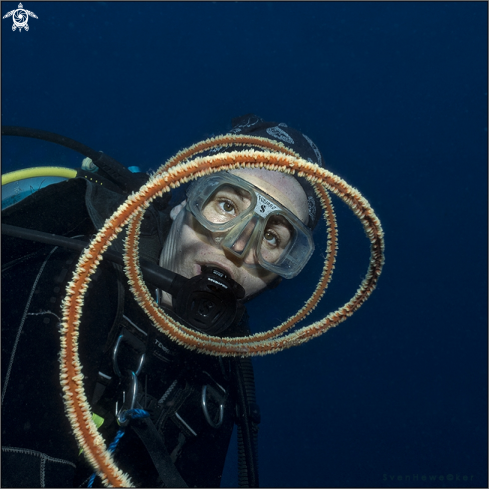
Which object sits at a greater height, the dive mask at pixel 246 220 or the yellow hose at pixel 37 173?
the yellow hose at pixel 37 173

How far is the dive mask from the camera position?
2311 mm

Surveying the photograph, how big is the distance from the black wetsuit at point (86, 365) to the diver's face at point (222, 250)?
0.22 m

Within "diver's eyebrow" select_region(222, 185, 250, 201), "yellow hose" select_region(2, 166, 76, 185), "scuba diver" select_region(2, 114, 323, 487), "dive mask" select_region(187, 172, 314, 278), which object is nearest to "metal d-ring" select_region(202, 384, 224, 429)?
"scuba diver" select_region(2, 114, 323, 487)

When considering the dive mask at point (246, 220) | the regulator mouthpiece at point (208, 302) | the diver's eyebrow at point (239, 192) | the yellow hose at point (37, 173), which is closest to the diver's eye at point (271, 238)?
the dive mask at point (246, 220)

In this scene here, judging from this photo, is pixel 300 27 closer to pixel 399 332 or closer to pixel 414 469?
pixel 399 332

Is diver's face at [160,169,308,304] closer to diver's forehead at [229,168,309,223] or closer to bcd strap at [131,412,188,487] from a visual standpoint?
diver's forehead at [229,168,309,223]

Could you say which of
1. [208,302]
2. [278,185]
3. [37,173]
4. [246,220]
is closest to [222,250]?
[246,220]

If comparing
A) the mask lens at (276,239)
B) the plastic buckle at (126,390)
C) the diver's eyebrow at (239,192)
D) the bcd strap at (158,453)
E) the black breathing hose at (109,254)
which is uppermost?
the diver's eyebrow at (239,192)

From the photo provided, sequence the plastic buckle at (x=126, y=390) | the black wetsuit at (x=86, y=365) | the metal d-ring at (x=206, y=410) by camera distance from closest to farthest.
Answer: the black wetsuit at (x=86, y=365) < the plastic buckle at (x=126, y=390) < the metal d-ring at (x=206, y=410)

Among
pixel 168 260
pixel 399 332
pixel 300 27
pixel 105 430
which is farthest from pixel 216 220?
pixel 399 332

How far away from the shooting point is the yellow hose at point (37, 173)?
274 cm

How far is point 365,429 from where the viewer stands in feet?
59.6

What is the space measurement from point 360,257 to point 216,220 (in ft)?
27.8

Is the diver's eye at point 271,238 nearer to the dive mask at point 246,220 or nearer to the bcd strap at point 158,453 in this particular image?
the dive mask at point 246,220
